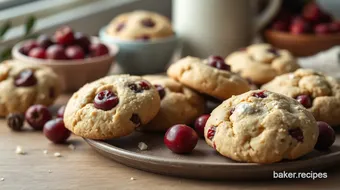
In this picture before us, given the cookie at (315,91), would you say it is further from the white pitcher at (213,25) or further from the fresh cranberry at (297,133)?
the white pitcher at (213,25)

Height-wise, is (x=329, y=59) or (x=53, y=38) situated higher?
→ (x=53, y=38)

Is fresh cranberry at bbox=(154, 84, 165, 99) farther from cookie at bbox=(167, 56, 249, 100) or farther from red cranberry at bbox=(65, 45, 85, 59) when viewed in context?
red cranberry at bbox=(65, 45, 85, 59)

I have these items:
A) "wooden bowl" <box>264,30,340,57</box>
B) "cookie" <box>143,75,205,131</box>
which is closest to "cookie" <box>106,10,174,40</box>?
"wooden bowl" <box>264,30,340,57</box>

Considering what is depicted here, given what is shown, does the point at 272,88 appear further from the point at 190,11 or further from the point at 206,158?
the point at 190,11

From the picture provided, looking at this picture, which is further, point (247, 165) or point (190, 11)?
point (190, 11)

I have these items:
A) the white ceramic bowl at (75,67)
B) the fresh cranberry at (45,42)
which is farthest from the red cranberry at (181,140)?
the fresh cranberry at (45,42)

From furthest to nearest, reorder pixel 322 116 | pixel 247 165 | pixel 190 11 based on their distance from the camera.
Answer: pixel 190 11 < pixel 322 116 < pixel 247 165

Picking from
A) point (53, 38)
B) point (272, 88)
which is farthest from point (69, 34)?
point (272, 88)

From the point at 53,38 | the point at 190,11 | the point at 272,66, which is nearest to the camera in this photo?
the point at 272,66
